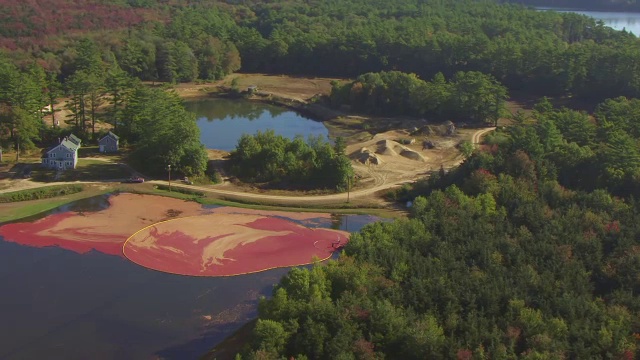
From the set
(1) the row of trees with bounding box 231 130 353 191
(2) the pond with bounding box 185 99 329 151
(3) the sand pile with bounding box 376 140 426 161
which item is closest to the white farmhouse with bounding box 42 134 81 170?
(1) the row of trees with bounding box 231 130 353 191

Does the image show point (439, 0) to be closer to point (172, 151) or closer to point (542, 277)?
point (172, 151)

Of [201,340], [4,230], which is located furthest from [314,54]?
[201,340]

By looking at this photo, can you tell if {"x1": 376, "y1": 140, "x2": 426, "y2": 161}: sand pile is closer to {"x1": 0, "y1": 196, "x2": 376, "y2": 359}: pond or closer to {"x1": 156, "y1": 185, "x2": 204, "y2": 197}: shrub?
{"x1": 156, "y1": 185, "x2": 204, "y2": 197}: shrub

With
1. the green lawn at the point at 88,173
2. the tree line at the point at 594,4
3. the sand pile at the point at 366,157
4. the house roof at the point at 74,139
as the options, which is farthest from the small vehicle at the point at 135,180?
the tree line at the point at 594,4

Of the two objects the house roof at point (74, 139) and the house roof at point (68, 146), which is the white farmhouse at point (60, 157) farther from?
the house roof at point (74, 139)

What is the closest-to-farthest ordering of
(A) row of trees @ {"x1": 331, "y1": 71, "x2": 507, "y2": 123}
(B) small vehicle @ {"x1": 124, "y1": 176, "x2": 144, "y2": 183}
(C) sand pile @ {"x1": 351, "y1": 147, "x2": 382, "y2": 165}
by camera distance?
(B) small vehicle @ {"x1": 124, "y1": 176, "x2": 144, "y2": 183}, (C) sand pile @ {"x1": 351, "y1": 147, "x2": 382, "y2": 165}, (A) row of trees @ {"x1": 331, "y1": 71, "x2": 507, "y2": 123}

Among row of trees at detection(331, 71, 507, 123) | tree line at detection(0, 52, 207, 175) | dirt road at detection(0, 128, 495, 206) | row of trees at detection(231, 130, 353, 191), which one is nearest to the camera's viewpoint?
dirt road at detection(0, 128, 495, 206)
